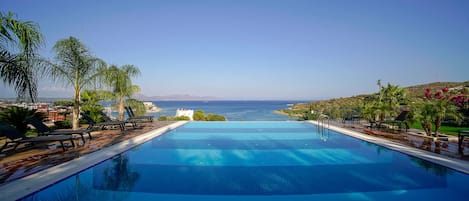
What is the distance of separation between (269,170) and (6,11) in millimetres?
5537

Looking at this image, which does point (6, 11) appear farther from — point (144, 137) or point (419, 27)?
point (419, 27)

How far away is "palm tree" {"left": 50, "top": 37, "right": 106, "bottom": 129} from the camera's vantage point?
24.3ft

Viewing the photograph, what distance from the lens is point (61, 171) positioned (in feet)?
11.7

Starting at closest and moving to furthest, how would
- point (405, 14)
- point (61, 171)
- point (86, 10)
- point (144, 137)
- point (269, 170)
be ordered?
1. point (61, 171)
2. point (269, 170)
3. point (144, 137)
4. point (86, 10)
5. point (405, 14)

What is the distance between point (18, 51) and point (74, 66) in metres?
3.70

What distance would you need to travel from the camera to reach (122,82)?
1026cm

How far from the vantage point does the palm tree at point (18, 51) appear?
155 inches

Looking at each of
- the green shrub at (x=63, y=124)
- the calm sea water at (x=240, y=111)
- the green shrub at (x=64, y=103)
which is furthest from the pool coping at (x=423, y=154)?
the calm sea water at (x=240, y=111)

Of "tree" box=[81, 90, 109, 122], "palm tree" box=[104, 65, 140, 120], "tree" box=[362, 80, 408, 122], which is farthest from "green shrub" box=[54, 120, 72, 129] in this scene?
"tree" box=[362, 80, 408, 122]

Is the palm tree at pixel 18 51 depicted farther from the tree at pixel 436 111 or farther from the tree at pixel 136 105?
the tree at pixel 436 111

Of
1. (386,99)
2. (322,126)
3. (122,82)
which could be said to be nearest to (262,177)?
(322,126)

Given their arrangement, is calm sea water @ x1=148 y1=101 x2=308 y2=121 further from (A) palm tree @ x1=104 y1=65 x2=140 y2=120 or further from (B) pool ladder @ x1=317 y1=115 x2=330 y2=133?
(A) palm tree @ x1=104 y1=65 x2=140 y2=120

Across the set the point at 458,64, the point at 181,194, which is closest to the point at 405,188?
the point at 181,194

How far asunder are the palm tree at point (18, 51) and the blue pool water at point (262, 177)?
91.1 inches
